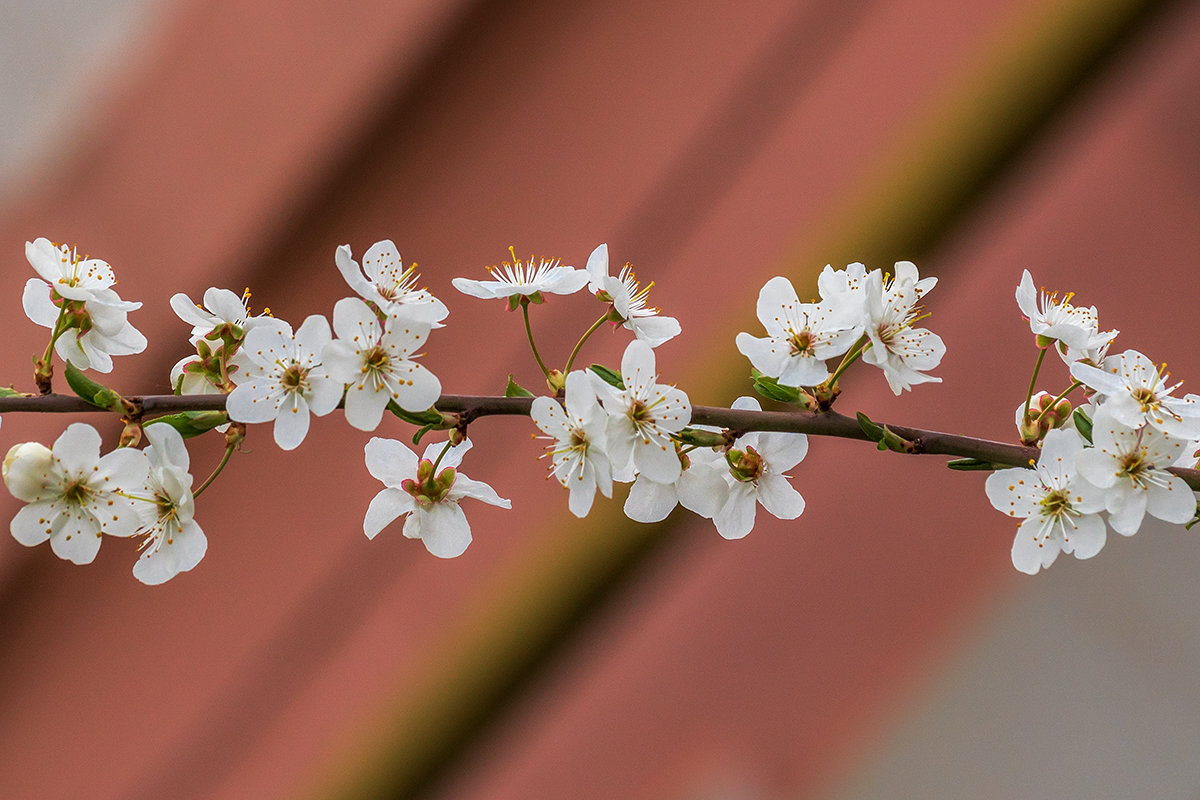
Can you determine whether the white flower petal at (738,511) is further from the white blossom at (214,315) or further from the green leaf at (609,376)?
the white blossom at (214,315)

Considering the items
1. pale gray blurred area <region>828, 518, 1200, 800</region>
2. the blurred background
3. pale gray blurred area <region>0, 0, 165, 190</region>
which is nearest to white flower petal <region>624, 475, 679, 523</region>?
the blurred background

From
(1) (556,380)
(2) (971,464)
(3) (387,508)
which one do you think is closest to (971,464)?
(2) (971,464)

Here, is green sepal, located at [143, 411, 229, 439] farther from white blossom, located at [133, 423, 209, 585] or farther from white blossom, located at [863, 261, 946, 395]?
white blossom, located at [863, 261, 946, 395]

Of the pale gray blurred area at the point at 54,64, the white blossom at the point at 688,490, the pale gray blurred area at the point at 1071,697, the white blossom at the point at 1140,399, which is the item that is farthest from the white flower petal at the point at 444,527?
the pale gray blurred area at the point at 54,64

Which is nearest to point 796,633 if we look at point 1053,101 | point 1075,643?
point 1075,643

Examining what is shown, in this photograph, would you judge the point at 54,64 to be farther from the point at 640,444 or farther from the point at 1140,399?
the point at 1140,399
